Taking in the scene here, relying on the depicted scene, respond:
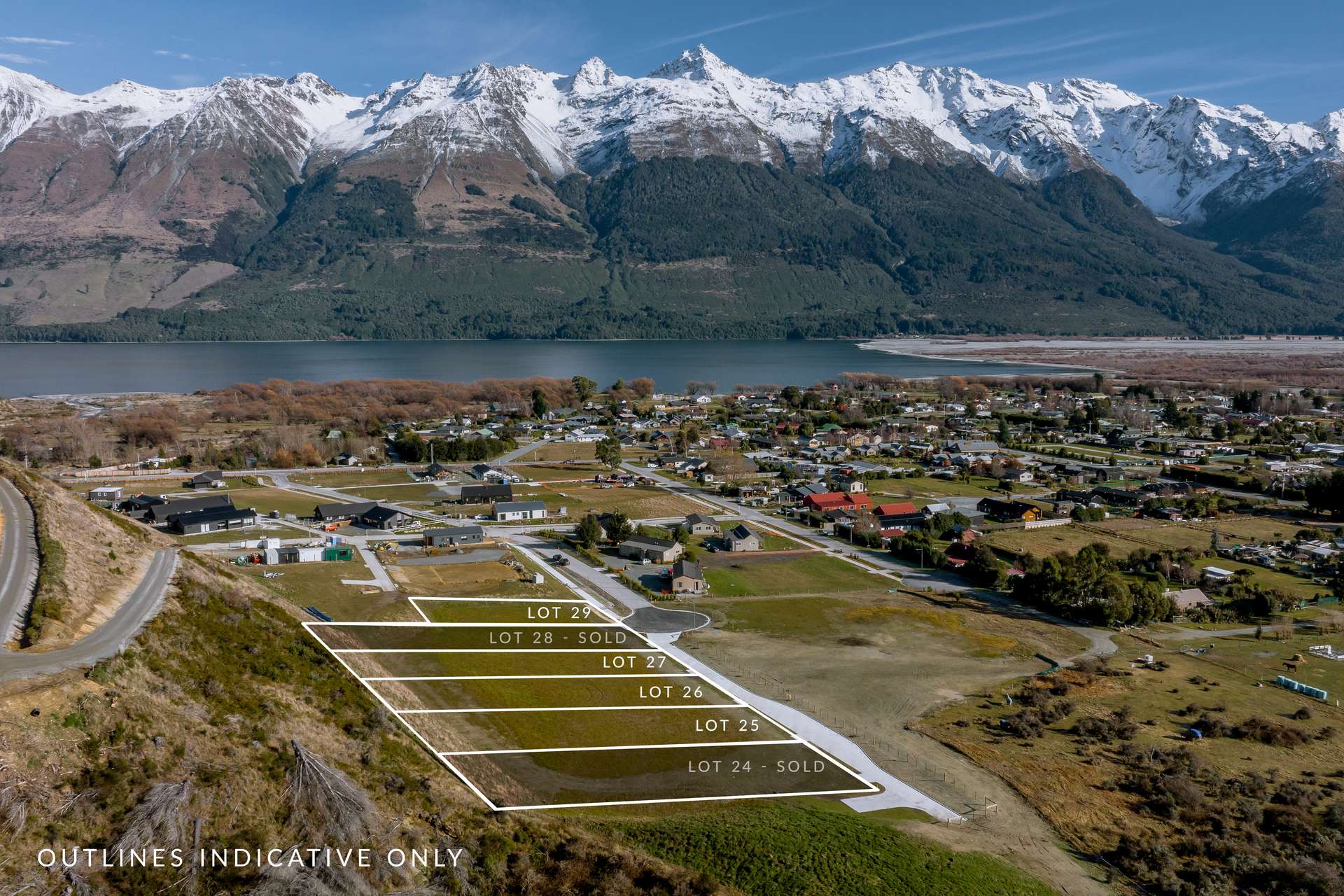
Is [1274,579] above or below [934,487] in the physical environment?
below

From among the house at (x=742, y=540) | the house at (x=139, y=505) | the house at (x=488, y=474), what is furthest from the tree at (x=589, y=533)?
the house at (x=139, y=505)

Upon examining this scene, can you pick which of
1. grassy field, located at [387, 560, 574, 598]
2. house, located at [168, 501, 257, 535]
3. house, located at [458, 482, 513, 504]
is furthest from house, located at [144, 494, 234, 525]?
grassy field, located at [387, 560, 574, 598]

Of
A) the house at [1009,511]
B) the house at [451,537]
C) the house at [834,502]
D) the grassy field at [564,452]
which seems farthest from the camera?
the grassy field at [564,452]

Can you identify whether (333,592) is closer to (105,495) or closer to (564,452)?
(105,495)

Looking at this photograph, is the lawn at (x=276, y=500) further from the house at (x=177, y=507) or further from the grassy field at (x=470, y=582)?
the grassy field at (x=470, y=582)

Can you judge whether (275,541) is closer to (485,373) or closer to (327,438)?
(327,438)

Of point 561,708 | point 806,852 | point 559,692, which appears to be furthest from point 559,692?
point 806,852

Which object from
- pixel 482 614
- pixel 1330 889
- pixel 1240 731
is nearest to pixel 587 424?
pixel 482 614
